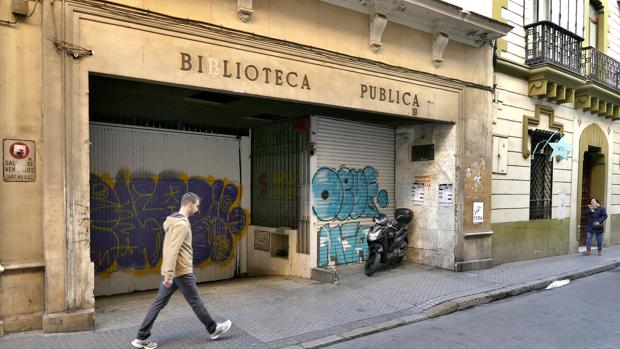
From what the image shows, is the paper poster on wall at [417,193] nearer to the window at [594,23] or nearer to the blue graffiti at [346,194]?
the blue graffiti at [346,194]

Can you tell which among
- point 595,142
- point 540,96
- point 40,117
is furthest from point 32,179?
point 595,142

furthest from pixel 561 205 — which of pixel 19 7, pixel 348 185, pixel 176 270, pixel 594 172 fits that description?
pixel 19 7

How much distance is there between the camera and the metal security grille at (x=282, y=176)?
8.92 metres

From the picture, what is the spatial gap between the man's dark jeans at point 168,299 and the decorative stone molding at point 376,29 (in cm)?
532

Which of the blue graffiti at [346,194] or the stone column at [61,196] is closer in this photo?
the stone column at [61,196]

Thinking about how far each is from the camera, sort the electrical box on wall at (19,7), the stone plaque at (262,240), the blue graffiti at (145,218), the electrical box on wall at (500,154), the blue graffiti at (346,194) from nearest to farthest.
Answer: the electrical box on wall at (19,7) → the blue graffiti at (145,218) → the blue graffiti at (346,194) → the stone plaque at (262,240) → the electrical box on wall at (500,154)

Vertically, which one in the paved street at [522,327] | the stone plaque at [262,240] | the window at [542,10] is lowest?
the paved street at [522,327]

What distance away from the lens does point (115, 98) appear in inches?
295

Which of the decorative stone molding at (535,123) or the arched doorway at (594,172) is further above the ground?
the decorative stone molding at (535,123)

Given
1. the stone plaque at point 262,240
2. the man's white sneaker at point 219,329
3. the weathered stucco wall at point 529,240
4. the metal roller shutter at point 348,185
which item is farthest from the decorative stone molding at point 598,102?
the man's white sneaker at point 219,329

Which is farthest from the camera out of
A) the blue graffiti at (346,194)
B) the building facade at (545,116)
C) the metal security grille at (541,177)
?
the metal security grille at (541,177)

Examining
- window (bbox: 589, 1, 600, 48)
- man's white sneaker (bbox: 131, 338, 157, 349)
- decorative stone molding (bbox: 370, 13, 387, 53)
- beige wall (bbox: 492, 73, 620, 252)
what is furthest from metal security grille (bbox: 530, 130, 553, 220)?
man's white sneaker (bbox: 131, 338, 157, 349)

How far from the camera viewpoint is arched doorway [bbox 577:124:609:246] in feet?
46.4

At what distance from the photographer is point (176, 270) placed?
4965 mm
